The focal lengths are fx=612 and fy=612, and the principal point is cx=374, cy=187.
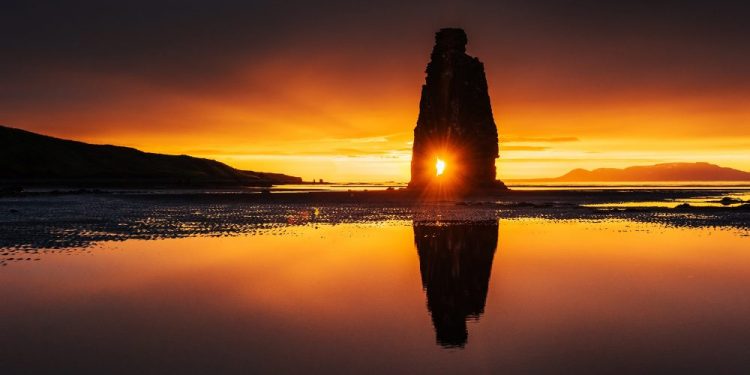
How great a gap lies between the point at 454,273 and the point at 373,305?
16.1ft

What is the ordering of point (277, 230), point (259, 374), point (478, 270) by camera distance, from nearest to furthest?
1. point (259, 374)
2. point (478, 270)
3. point (277, 230)

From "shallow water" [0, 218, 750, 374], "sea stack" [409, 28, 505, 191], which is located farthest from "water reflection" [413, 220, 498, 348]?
"sea stack" [409, 28, 505, 191]

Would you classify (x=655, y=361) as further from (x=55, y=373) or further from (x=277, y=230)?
(x=277, y=230)

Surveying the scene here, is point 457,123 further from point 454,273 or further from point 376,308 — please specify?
point 376,308

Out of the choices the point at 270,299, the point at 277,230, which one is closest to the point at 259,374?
the point at 270,299

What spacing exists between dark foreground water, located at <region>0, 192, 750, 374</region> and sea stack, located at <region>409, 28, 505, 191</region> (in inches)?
2780

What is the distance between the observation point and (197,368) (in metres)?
8.85

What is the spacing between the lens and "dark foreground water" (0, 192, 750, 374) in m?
9.30

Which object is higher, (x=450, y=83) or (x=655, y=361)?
(x=450, y=83)

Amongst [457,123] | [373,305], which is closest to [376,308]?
[373,305]

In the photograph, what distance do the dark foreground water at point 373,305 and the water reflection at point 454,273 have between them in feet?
0.27

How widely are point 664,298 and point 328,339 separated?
8290 millimetres

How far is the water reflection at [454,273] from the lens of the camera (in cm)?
1182

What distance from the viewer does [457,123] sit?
98.0 m
